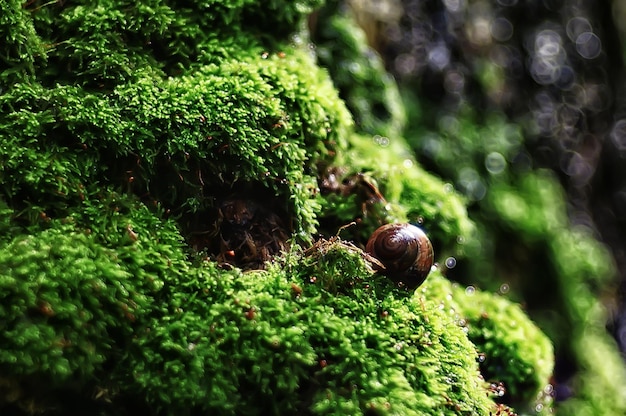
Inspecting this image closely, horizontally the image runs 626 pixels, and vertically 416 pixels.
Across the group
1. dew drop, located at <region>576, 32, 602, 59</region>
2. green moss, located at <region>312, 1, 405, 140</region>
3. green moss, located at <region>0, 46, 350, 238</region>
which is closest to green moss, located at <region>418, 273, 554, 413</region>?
green moss, located at <region>0, 46, 350, 238</region>

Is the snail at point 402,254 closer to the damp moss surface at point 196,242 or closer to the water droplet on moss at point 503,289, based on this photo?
the damp moss surface at point 196,242

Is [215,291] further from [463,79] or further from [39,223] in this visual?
[463,79]

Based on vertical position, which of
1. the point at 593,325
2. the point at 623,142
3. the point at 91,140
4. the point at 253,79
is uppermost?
the point at 253,79

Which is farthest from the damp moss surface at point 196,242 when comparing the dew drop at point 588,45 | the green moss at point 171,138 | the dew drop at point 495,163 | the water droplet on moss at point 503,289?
the dew drop at point 588,45

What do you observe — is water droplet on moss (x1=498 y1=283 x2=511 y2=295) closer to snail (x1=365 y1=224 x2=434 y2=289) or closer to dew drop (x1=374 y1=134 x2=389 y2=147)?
dew drop (x1=374 y1=134 x2=389 y2=147)

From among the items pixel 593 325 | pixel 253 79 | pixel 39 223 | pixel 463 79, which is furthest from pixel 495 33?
pixel 39 223

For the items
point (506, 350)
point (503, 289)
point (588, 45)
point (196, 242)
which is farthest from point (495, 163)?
point (196, 242)
